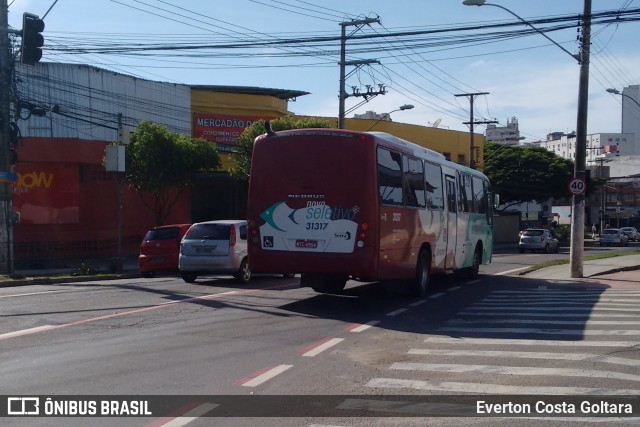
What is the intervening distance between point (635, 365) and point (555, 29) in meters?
14.7

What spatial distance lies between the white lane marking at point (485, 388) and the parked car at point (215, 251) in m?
10.9

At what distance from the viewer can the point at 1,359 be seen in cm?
891

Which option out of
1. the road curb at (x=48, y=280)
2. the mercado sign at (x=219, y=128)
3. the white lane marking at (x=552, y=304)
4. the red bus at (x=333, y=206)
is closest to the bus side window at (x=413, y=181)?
the red bus at (x=333, y=206)

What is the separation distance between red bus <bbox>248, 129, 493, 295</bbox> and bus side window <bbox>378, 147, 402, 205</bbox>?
19 mm

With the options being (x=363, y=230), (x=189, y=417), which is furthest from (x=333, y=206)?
(x=189, y=417)

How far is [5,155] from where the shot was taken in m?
22.6

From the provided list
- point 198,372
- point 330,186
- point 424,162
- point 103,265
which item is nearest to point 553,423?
point 198,372

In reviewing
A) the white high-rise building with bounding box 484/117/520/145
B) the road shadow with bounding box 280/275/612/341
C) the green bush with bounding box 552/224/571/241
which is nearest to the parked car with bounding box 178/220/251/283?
the road shadow with bounding box 280/275/612/341

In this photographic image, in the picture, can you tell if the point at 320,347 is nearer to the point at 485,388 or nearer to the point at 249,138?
the point at 485,388

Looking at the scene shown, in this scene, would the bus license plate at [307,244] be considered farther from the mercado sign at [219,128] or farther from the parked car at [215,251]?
the mercado sign at [219,128]

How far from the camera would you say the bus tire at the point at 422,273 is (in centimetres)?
1578

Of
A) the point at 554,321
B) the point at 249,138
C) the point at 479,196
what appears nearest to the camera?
the point at 554,321

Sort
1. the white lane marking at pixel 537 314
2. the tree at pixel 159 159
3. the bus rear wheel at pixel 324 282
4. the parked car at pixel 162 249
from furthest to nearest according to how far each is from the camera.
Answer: the tree at pixel 159 159 → the parked car at pixel 162 249 → the bus rear wheel at pixel 324 282 → the white lane marking at pixel 537 314

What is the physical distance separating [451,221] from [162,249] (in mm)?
9232
